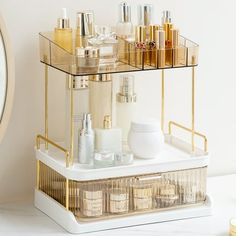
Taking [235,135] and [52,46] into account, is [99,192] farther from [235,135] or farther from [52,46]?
[235,135]

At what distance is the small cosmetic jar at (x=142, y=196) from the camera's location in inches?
68.3

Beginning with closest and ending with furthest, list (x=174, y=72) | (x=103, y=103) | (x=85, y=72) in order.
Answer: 1. (x=85, y=72)
2. (x=103, y=103)
3. (x=174, y=72)

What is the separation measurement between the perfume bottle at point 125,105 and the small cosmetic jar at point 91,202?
196mm

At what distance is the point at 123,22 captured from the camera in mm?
1835

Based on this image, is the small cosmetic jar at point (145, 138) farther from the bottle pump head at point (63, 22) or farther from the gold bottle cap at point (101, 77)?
the bottle pump head at point (63, 22)

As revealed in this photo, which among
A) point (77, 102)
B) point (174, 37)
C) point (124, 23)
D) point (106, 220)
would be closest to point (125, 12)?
point (124, 23)

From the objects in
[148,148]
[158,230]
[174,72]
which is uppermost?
[174,72]

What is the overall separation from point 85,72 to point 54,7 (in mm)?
244

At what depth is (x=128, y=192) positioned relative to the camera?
1731 mm

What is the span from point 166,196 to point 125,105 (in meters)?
0.22

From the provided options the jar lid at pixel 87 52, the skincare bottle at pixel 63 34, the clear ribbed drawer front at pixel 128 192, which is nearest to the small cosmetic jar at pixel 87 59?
the jar lid at pixel 87 52

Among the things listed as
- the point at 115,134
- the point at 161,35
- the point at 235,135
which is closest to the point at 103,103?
the point at 115,134

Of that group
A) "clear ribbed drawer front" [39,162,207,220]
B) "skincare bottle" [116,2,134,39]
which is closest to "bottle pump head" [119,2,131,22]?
"skincare bottle" [116,2,134,39]

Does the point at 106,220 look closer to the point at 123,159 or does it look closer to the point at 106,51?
the point at 123,159
